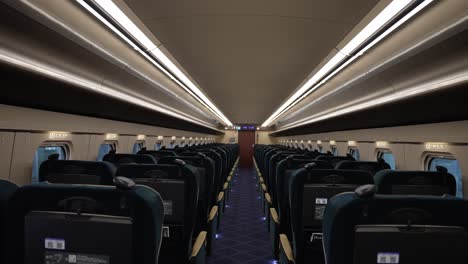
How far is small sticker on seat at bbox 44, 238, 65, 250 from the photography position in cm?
160

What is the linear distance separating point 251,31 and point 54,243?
3021mm

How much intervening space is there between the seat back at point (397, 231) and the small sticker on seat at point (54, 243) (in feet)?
4.38

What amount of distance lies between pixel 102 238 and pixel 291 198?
195 cm

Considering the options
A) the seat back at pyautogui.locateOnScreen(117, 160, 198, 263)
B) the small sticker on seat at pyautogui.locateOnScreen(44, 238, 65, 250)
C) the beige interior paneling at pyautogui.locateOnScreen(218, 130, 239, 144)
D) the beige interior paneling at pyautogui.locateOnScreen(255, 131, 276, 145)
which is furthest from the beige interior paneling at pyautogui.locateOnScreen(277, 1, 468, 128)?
the beige interior paneling at pyautogui.locateOnScreen(218, 130, 239, 144)

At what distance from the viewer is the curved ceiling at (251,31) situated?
307 cm

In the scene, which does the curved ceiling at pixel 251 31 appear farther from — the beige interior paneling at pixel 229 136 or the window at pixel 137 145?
the beige interior paneling at pixel 229 136

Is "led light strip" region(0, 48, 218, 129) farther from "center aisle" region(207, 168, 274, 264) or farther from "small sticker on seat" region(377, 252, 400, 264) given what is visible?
"center aisle" region(207, 168, 274, 264)

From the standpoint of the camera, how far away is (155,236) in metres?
1.63

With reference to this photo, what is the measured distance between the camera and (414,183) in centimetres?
342

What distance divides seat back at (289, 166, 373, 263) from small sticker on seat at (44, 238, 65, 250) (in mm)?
2051

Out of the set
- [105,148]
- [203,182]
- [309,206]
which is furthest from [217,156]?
[309,206]

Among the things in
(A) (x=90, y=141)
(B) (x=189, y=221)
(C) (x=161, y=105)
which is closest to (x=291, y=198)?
(B) (x=189, y=221)

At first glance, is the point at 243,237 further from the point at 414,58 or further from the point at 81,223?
the point at 81,223

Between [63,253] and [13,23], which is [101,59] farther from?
[63,253]
